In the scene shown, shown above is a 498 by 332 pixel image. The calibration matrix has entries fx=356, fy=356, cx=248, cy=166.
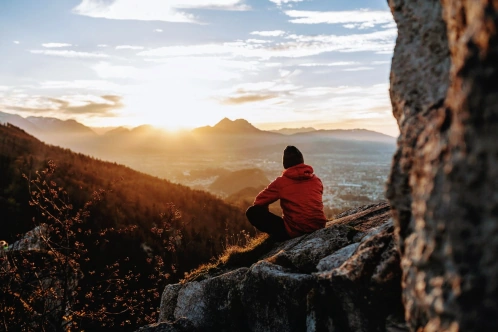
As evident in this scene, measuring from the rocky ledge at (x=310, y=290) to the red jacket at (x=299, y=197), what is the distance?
12.9 inches

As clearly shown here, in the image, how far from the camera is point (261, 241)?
6598 millimetres

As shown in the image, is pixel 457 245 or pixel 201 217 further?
pixel 201 217

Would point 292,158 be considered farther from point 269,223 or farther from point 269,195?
point 269,223

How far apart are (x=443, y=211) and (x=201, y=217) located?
46.7 ft

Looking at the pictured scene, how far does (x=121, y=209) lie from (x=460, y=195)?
12662mm

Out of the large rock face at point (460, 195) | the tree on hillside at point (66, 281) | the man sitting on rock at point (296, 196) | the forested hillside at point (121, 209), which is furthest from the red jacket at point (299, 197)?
the large rock face at point (460, 195)

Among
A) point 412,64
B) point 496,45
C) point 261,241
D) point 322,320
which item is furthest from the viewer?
point 261,241

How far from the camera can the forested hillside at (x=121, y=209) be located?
990 cm

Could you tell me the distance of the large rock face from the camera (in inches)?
56.3

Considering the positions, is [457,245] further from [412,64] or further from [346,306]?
[346,306]

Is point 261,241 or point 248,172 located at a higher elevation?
point 261,241

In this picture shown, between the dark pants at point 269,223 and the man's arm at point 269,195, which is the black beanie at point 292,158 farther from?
the dark pants at point 269,223

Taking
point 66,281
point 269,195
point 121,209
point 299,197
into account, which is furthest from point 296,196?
point 121,209

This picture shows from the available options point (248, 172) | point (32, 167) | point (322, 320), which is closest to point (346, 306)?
point (322, 320)
